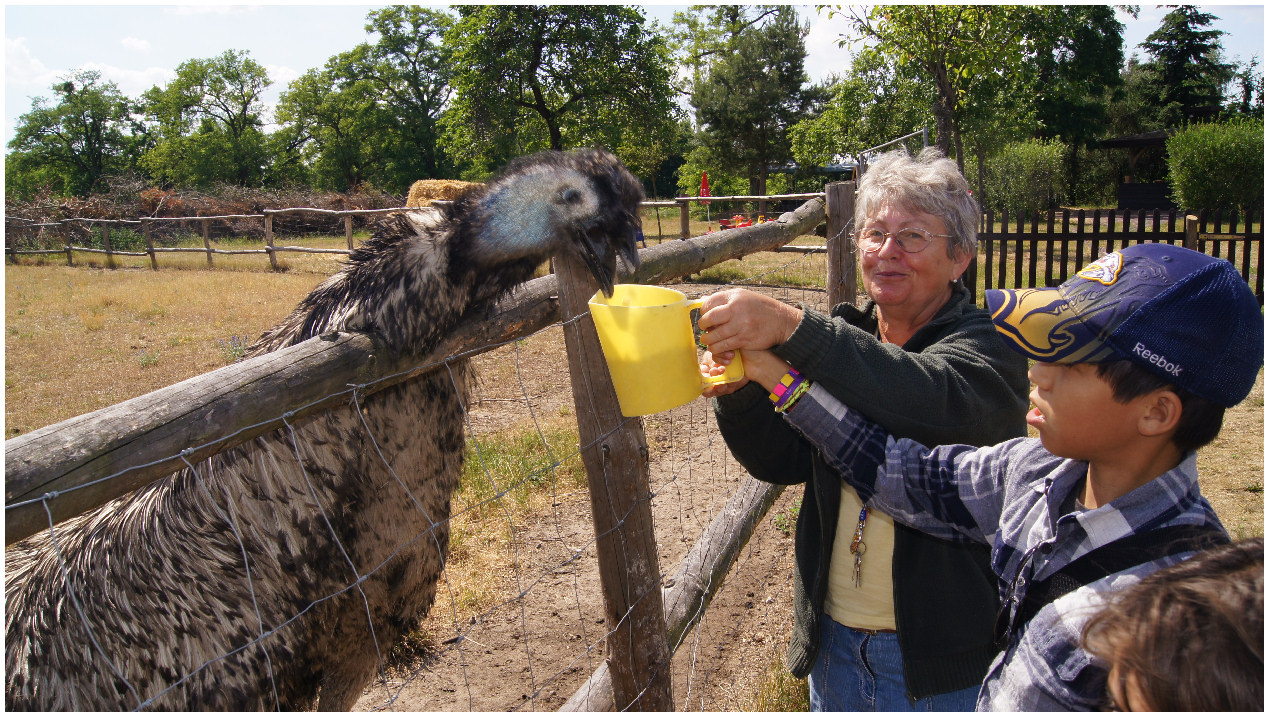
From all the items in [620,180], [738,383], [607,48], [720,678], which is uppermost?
[607,48]

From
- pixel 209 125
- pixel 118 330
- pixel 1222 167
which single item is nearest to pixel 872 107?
pixel 1222 167

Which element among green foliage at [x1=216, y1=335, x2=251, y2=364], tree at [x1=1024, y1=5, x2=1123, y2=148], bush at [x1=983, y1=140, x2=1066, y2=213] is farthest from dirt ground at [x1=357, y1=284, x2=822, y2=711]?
tree at [x1=1024, y1=5, x2=1123, y2=148]

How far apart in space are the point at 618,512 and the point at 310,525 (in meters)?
0.80

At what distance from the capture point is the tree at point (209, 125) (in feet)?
145

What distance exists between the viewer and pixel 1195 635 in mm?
851

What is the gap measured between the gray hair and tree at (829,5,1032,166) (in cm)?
1068

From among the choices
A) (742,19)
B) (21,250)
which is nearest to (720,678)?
(21,250)

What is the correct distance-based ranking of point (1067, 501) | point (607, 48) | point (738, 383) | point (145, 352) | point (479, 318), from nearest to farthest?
point (1067, 501)
point (738, 383)
point (479, 318)
point (145, 352)
point (607, 48)

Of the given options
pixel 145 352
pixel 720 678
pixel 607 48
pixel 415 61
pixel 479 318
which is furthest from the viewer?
pixel 415 61

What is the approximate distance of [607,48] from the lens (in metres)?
22.5

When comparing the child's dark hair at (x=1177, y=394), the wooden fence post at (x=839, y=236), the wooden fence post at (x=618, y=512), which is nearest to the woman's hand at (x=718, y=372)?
the wooden fence post at (x=618, y=512)

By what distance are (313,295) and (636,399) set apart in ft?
3.76

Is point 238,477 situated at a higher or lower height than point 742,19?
lower

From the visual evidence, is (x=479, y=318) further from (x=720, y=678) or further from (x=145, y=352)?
(x=145, y=352)
